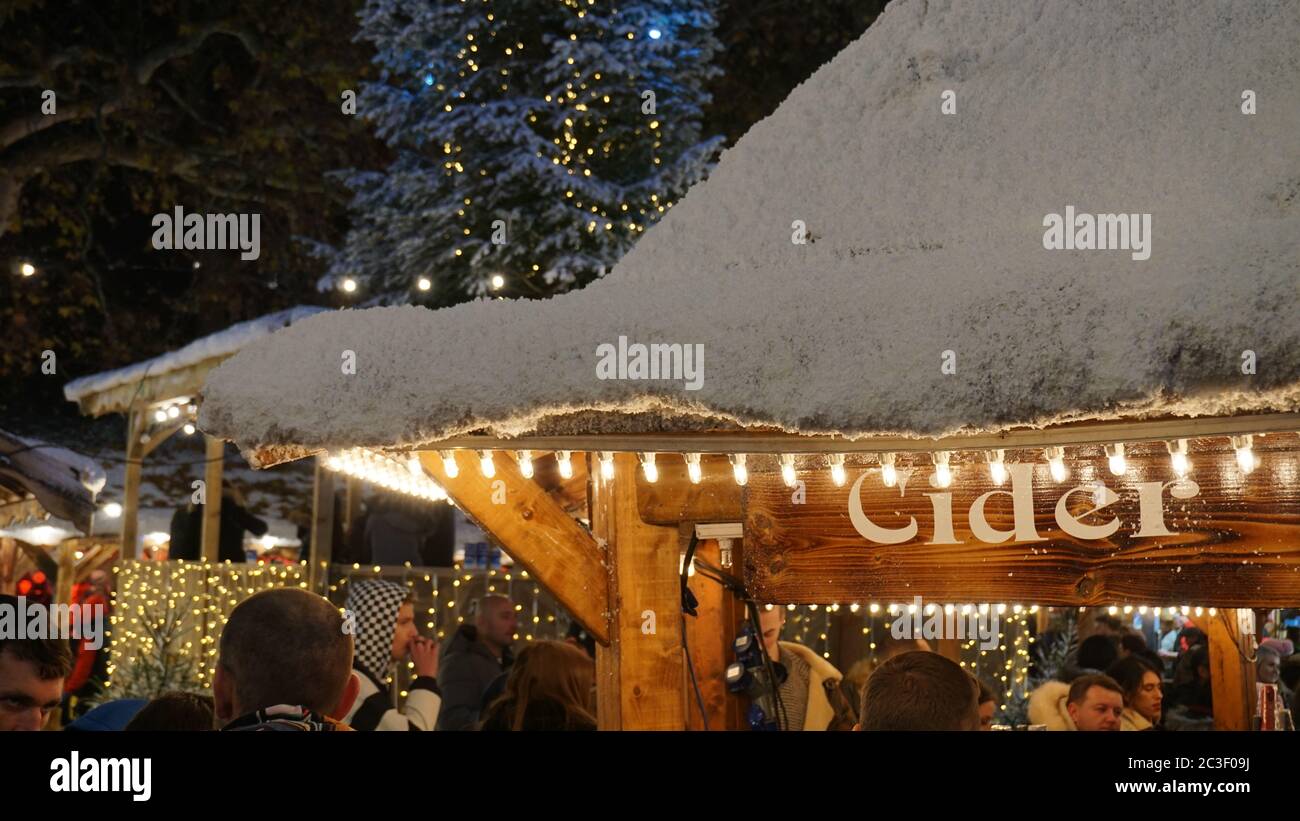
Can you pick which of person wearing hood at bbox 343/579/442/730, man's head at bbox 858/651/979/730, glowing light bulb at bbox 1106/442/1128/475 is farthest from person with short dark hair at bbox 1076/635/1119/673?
glowing light bulb at bbox 1106/442/1128/475

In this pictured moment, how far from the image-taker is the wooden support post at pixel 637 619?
14.4 ft

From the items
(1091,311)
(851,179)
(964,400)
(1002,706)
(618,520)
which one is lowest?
(1002,706)

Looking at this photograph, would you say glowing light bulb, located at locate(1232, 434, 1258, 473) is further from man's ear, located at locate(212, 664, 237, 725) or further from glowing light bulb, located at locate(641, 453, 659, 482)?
man's ear, located at locate(212, 664, 237, 725)

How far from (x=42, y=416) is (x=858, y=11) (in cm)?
1970

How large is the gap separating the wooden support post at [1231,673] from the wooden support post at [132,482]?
10522 mm

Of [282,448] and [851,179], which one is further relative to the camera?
[851,179]

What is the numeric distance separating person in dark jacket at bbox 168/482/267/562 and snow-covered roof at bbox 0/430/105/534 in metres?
0.98

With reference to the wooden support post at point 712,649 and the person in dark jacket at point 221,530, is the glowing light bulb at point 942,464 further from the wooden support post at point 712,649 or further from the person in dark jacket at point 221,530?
the person in dark jacket at point 221,530

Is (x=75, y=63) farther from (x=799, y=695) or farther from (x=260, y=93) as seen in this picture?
(x=799, y=695)

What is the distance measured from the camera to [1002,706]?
34.3 ft

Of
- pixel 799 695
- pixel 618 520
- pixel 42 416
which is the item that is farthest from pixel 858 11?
pixel 42 416

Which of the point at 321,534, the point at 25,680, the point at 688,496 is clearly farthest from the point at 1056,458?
the point at 321,534

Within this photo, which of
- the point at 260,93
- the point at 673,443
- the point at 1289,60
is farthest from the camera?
the point at 260,93

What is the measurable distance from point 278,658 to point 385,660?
3451 millimetres
